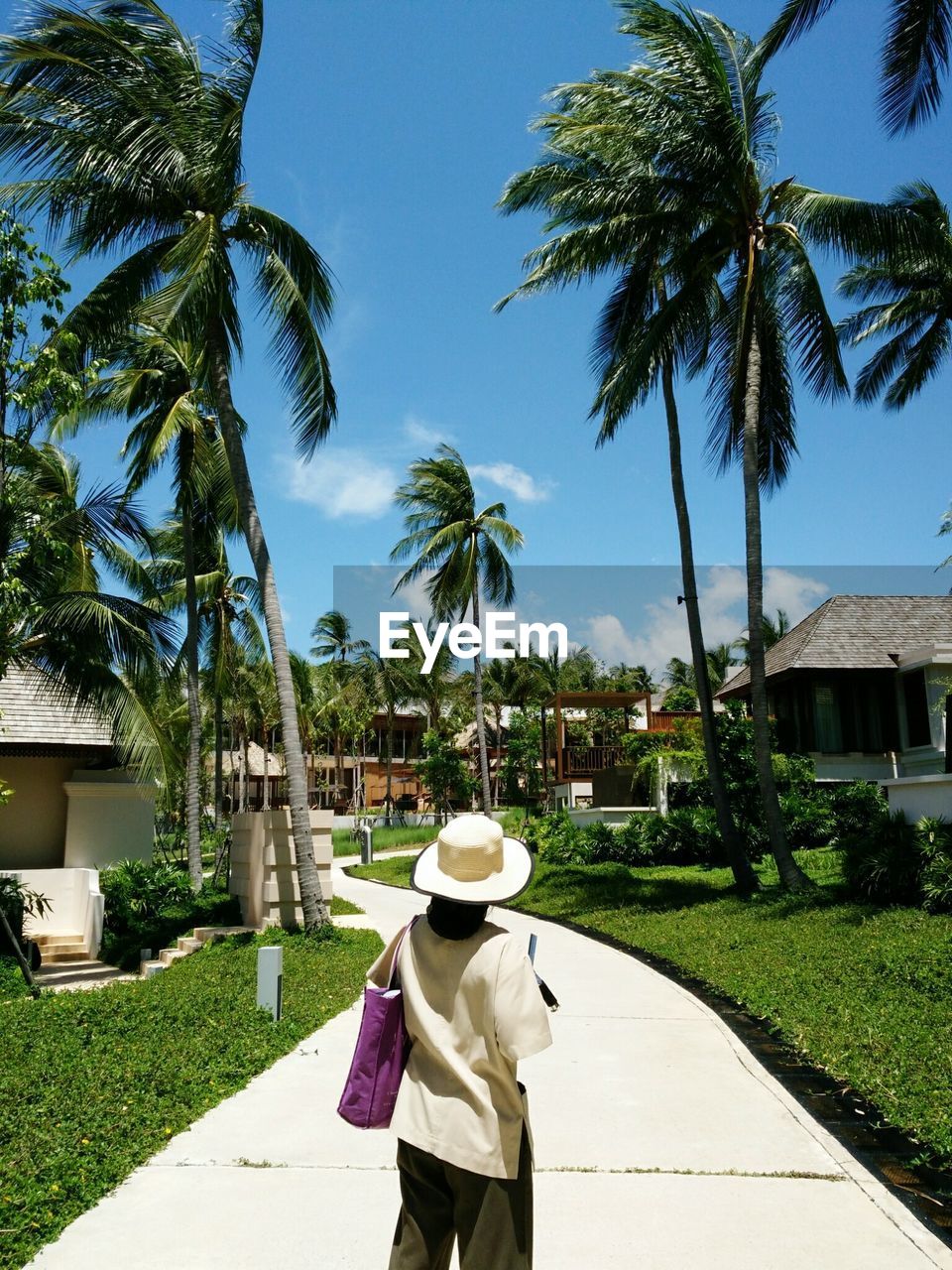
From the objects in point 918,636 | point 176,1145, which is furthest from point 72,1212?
point 918,636

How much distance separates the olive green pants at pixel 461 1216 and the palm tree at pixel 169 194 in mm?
11070

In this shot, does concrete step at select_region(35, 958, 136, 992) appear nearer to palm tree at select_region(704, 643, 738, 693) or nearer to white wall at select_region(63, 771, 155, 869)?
white wall at select_region(63, 771, 155, 869)

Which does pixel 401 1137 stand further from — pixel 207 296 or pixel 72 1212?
pixel 207 296

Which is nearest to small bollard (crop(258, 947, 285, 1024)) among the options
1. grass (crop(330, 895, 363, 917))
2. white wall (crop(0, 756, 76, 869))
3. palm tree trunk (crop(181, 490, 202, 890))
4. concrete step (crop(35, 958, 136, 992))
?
concrete step (crop(35, 958, 136, 992))

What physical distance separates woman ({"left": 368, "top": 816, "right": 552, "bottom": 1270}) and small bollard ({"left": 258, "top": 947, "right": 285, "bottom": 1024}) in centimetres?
590

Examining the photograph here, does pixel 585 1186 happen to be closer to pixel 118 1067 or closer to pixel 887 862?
pixel 118 1067

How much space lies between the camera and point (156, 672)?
16.0m

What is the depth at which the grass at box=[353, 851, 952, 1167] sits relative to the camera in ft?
22.2

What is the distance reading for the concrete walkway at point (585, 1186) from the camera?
418 cm

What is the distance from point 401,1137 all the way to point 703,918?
12263mm

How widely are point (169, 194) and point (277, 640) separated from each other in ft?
20.0

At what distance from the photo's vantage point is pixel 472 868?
3.36 metres

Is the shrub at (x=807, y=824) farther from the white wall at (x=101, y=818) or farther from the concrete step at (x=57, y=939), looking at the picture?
the concrete step at (x=57, y=939)

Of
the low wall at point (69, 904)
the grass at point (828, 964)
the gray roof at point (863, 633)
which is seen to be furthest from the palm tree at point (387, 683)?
the low wall at point (69, 904)
